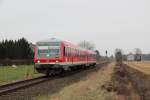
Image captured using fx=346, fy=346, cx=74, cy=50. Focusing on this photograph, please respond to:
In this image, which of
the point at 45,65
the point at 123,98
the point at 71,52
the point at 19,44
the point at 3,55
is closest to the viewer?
the point at 123,98

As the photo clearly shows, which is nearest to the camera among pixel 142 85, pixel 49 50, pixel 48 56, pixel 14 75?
pixel 142 85

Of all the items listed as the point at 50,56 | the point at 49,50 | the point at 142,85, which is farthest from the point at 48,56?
the point at 142,85

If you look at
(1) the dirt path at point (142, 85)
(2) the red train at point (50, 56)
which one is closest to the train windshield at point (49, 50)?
(2) the red train at point (50, 56)

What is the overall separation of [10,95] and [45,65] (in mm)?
12423

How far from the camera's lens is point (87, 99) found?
14.0m

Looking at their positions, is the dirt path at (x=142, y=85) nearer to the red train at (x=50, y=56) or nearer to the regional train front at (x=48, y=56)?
the red train at (x=50, y=56)

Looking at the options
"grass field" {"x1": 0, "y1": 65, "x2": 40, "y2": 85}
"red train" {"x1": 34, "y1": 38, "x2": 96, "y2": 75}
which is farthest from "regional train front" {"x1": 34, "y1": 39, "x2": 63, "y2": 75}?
"grass field" {"x1": 0, "y1": 65, "x2": 40, "y2": 85}

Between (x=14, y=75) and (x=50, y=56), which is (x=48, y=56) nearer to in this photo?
(x=50, y=56)

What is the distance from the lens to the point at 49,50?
2942 cm

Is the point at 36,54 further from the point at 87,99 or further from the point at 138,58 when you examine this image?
the point at 138,58

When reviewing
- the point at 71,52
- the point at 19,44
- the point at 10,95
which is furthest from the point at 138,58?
the point at 10,95

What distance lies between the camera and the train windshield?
29156 mm

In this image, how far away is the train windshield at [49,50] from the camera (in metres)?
29.2

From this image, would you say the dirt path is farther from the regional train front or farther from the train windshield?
the train windshield
